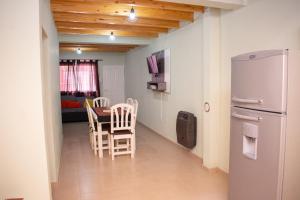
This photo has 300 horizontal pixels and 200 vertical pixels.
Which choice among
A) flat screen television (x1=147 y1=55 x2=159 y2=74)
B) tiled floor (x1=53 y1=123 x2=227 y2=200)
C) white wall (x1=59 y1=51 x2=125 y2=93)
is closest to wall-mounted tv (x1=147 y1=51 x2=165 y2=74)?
flat screen television (x1=147 y1=55 x2=159 y2=74)

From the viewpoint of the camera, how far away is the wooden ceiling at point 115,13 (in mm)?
3254

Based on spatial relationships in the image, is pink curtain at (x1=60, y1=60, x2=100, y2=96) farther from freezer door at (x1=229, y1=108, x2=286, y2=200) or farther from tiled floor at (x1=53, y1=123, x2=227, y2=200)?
freezer door at (x1=229, y1=108, x2=286, y2=200)

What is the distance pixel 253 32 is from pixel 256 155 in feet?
5.09

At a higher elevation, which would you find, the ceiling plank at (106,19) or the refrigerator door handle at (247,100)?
the ceiling plank at (106,19)

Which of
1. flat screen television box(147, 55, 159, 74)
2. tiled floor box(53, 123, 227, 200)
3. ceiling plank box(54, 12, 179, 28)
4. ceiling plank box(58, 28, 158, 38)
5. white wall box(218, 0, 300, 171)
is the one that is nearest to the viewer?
white wall box(218, 0, 300, 171)

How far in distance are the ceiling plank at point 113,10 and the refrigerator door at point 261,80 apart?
1851 mm

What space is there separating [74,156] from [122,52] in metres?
5.52

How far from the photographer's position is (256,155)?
2.02 metres

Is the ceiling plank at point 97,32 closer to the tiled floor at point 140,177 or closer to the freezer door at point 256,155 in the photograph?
the tiled floor at point 140,177

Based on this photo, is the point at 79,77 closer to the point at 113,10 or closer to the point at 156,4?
the point at 113,10

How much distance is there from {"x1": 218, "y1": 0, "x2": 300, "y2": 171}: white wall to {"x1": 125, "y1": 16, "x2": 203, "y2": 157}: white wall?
64 cm

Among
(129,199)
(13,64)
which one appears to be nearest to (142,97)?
(129,199)

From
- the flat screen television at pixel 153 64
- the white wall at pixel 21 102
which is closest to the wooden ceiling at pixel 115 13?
the flat screen television at pixel 153 64

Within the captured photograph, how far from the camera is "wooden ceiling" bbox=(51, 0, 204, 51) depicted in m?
3.25
